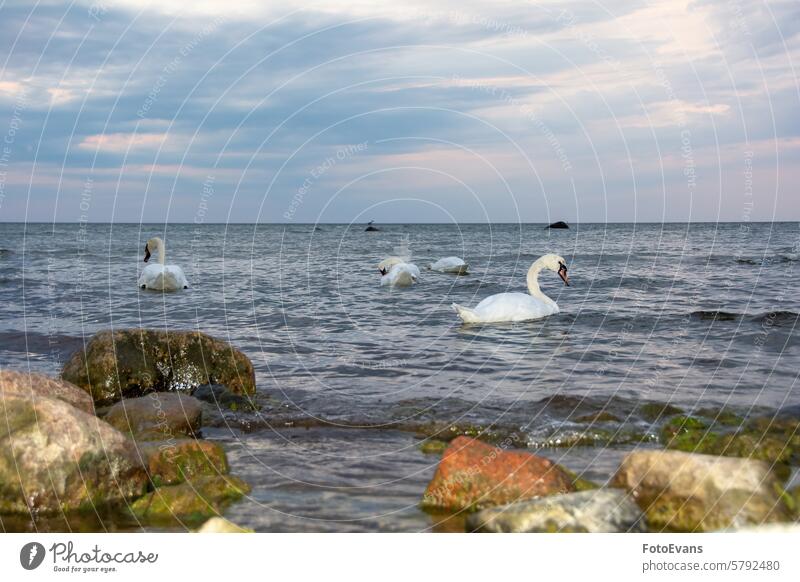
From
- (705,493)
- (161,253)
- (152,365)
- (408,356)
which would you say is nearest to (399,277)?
(161,253)

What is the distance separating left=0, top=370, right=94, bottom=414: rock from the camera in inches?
275

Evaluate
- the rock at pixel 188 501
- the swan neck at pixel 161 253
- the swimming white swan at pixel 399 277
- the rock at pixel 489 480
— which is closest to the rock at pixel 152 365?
the rock at pixel 188 501

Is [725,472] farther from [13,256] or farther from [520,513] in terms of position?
[13,256]

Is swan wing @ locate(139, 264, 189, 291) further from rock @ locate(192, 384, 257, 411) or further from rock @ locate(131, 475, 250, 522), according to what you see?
rock @ locate(131, 475, 250, 522)

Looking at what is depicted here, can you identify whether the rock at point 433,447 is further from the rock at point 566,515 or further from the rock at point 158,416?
the rock at point 158,416

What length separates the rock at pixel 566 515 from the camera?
5.00 metres

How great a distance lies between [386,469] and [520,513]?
6.17 ft

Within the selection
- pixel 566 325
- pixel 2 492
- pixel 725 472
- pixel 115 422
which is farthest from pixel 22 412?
pixel 566 325

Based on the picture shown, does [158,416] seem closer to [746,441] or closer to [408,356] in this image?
[408,356]

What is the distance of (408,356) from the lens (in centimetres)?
1219

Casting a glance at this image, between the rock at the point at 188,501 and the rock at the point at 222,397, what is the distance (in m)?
3.11

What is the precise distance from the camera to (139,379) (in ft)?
32.0

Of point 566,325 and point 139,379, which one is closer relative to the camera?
point 139,379

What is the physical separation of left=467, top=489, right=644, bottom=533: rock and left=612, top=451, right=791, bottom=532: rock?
218 mm
